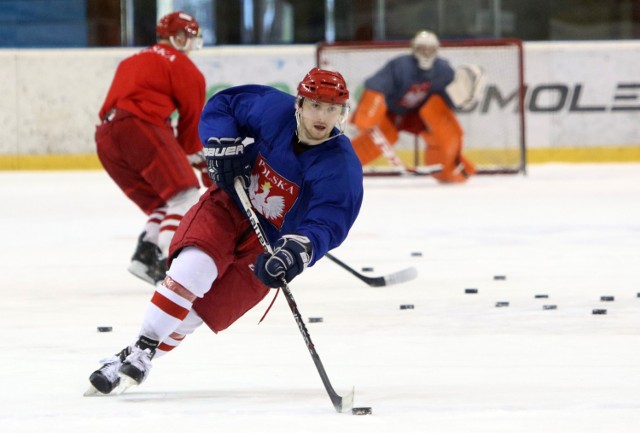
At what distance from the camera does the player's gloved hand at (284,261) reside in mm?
2662

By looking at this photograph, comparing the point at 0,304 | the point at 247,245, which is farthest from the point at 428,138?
A: the point at 247,245

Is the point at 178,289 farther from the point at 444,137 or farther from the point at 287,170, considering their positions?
the point at 444,137

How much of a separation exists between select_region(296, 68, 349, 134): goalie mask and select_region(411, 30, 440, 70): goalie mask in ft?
22.5

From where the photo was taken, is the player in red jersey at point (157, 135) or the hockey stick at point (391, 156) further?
the hockey stick at point (391, 156)

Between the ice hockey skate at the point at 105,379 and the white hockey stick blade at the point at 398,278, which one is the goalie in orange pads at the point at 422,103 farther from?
the ice hockey skate at the point at 105,379

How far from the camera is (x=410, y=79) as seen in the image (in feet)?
31.9

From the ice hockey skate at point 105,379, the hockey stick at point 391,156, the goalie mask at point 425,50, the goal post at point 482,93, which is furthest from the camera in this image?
the goal post at point 482,93

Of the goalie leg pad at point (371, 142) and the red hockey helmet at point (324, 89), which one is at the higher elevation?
the red hockey helmet at point (324, 89)

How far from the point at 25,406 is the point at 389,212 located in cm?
509

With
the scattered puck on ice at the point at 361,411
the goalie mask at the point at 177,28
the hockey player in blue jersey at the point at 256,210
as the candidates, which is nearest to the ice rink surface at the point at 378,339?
the scattered puck on ice at the point at 361,411

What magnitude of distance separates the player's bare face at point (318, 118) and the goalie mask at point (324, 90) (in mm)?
13

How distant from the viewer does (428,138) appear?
991 centimetres

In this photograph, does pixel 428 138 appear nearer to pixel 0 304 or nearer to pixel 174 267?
pixel 0 304

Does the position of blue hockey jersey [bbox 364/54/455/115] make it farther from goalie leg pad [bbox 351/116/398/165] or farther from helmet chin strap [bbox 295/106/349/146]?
helmet chin strap [bbox 295/106/349/146]
